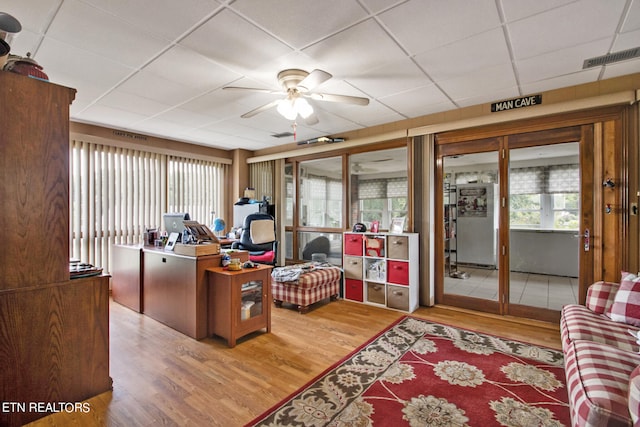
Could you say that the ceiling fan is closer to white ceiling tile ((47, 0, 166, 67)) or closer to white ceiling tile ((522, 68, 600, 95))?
white ceiling tile ((47, 0, 166, 67))

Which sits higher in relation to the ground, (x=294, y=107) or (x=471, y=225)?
(x=294, y=107)

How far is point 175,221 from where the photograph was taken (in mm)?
4094

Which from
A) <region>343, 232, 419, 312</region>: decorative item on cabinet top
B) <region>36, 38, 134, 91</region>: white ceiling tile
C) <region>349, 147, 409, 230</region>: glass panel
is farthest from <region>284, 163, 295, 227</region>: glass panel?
<region>36, 38, 134, 91</region>: white ceiling tile

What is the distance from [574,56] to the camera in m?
2.59

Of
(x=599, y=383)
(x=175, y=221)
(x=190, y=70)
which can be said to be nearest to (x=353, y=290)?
(x=175, y=221)

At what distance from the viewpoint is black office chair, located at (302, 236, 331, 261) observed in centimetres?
557

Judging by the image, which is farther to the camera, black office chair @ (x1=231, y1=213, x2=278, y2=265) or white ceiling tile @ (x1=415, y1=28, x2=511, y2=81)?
black office chair @ (x1=231, y1=213, x2=278, y2=265)

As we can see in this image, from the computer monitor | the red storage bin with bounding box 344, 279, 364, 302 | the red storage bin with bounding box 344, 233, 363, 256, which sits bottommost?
the red storage bin with bounding box 344, 279, 364, 302

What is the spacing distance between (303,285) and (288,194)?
100 inches

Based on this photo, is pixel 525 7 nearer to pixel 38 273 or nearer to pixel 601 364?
pixel 601 364

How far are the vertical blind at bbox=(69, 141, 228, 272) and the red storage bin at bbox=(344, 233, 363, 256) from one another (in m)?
3.16

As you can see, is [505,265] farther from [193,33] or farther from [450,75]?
[193,33]

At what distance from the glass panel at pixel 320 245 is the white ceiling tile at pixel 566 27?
3.67 metres

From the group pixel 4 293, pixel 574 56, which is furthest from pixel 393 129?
pixel 4 293
